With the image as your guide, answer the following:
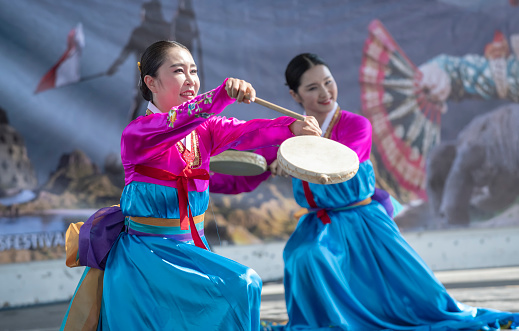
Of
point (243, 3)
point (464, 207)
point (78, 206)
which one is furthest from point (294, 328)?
point (464, 207)

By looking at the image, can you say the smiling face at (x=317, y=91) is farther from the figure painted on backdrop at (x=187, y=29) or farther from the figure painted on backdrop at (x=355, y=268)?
the figure painted on backdrop at (x=187, y=29)

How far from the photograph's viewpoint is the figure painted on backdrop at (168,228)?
5.49 feet

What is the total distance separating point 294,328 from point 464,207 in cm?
342

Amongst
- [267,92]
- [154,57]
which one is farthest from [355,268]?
[267,92]

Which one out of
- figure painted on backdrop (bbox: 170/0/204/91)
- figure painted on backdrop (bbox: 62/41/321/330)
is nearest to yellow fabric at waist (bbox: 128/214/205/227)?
figure painted on backdrop (bbox: 62/41/321/330)

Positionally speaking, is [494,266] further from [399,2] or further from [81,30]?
[81,30]

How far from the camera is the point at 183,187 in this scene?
5.87 feet

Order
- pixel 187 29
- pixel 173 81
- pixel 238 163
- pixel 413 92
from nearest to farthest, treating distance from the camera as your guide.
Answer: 1. pixel 173 81
2. pixel 238 163
3. pixel 187 29
4. pixel 413 92

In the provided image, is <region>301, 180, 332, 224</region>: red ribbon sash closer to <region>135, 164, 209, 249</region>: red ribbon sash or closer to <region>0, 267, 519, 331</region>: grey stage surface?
<region>0, 267, 519, 331</region>: grey stage surface

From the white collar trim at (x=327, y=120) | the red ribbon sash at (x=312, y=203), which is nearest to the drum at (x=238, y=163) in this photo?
the red ribbon sash at (x=312, y=203)

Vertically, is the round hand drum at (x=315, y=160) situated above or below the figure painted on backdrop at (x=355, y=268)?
above

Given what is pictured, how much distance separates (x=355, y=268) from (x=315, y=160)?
1162mm

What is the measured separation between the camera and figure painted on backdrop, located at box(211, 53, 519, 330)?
268 centimetres

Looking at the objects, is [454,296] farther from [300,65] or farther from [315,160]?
[315,160]
